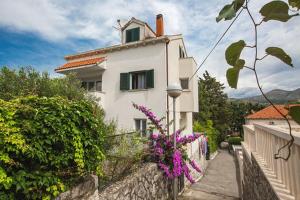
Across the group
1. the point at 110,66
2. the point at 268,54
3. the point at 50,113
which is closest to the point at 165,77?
the point at 110,66

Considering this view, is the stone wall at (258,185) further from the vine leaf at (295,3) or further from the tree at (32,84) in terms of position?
the tree at (32,84)

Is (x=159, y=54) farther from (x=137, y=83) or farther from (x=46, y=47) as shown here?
(x=46, y=47)

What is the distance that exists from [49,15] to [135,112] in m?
7.56

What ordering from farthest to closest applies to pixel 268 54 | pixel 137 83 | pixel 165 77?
1. pixel 137 83
2. pixel 165 77
3. pixel 268 54

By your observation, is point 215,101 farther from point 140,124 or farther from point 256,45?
point 256,45

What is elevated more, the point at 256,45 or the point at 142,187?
the point at 256,45

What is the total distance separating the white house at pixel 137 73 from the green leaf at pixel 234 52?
1236 cm

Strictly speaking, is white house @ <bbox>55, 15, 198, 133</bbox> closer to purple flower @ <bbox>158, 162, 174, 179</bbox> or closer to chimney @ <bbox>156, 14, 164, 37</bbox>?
chimney @ <bbox>156, 14, 164, 37</bbox>

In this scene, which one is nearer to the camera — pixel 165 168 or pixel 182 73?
pixel 165 168

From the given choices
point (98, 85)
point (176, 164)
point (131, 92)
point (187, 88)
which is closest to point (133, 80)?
point (131, 92)

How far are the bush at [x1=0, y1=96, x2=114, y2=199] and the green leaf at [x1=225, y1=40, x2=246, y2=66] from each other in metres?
3.41

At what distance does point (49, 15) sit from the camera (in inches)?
390

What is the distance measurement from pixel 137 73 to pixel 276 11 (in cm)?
1407

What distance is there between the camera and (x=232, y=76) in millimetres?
806
